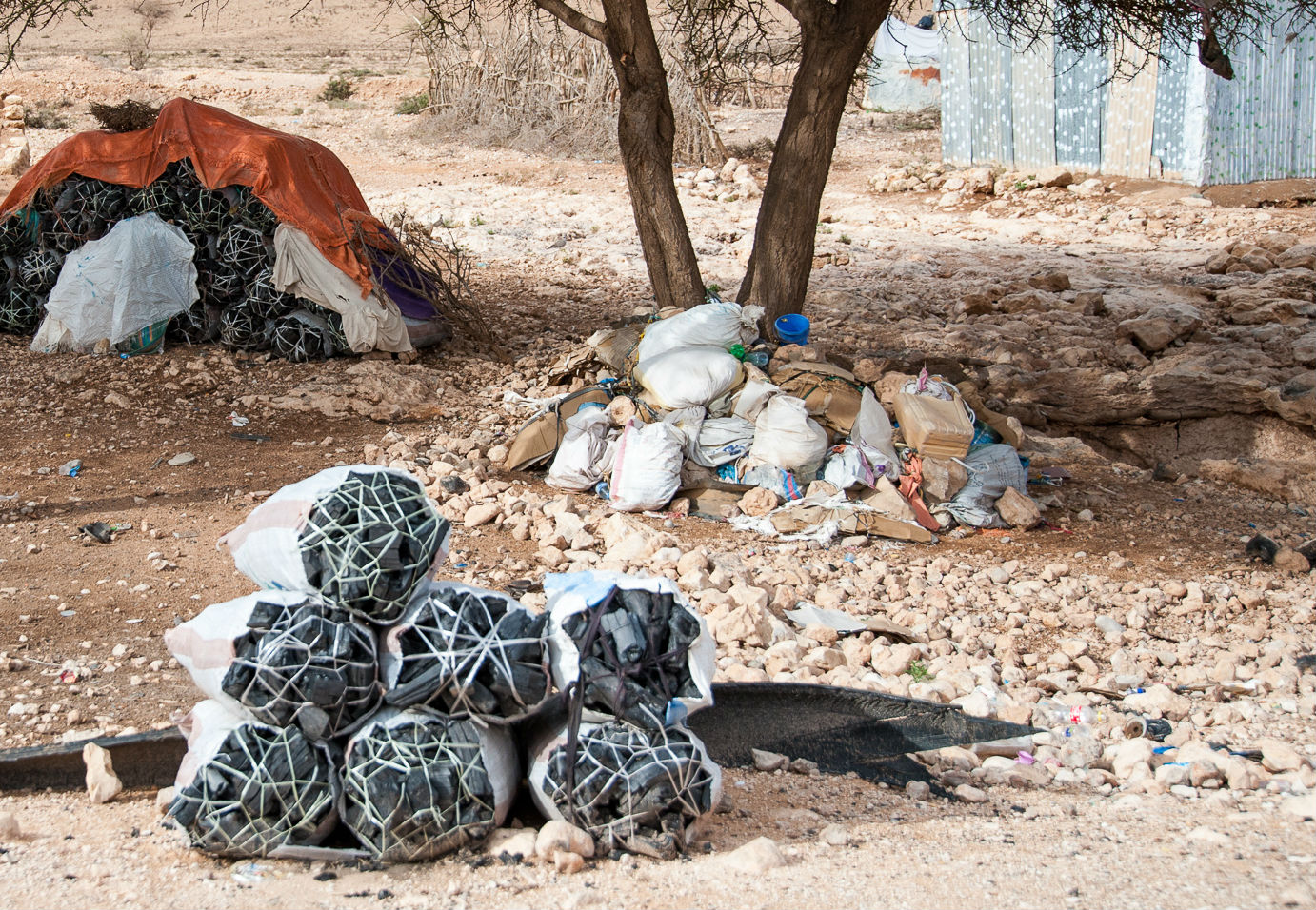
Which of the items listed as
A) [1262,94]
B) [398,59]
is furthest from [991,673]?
[398,59]

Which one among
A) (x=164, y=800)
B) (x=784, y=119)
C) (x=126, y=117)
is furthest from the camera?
(x=126, y=117)

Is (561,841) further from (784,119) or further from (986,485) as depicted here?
(784,119)

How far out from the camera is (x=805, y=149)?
245 inches

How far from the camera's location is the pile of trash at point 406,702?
211 cm

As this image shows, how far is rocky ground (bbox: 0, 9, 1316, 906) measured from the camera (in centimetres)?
214

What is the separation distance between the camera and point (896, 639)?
377 cm

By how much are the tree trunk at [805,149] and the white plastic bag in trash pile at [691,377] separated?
1323 millimetres

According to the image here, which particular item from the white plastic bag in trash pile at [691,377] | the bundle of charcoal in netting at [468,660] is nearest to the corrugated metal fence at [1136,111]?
the white plastic bag in trash pile at [691,377]

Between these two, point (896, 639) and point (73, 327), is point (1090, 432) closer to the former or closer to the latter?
point (896, 639)

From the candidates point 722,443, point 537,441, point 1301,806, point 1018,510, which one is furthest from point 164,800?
point 1018,510

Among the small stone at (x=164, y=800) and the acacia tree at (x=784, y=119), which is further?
the acacia tree at (x=784, y=119)

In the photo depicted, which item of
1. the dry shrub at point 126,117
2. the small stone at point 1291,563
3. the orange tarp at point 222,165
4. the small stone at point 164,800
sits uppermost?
the dry shrub at point 126,117

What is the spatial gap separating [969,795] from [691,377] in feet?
9.59

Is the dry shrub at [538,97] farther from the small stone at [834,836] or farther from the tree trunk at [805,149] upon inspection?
the small stone at [834,836]
